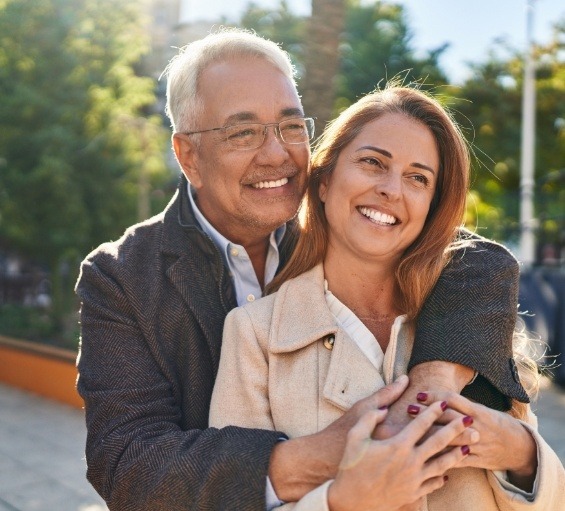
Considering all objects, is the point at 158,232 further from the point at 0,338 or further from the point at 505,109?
the point at 505,109

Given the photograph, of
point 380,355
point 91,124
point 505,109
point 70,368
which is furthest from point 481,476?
point 505,109

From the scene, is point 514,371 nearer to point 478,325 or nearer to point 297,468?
point 478,325

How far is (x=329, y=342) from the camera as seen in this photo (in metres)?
2.32

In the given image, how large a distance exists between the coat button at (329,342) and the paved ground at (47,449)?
3703 millimetres

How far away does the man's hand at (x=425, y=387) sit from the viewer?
1998mm

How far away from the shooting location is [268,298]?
246cm

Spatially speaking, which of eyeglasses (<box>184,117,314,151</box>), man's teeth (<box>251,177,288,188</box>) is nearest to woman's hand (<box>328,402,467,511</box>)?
man's teeth (<box>251,177,288,188</box>)

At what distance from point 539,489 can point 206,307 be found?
1.18 m

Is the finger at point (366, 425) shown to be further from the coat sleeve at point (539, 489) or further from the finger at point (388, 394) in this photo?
the coat sleeve at point (539, 489)

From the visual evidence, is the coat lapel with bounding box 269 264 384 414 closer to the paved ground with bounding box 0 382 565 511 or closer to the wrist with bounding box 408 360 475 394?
the wrist with bounding box 408 360 475 394

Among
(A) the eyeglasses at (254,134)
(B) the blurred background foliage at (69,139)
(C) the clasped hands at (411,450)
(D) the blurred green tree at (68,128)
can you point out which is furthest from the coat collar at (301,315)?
(D) the blurred green tree at (68,128)

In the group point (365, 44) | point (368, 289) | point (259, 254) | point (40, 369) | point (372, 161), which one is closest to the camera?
point (372, 161)

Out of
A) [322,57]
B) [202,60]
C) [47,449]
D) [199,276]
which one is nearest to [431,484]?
[199,276]

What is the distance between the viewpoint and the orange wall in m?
8.72
